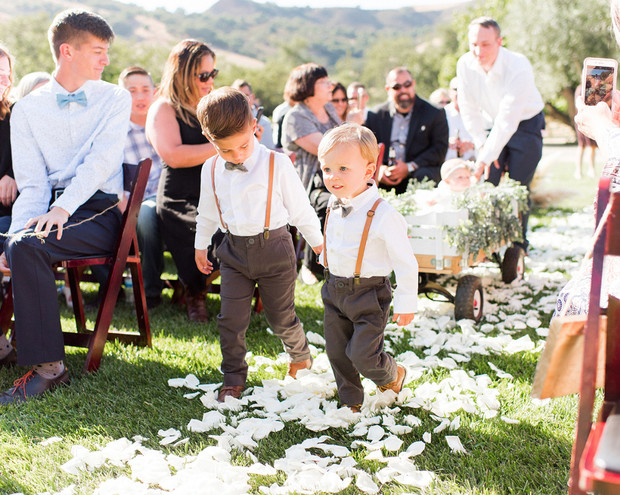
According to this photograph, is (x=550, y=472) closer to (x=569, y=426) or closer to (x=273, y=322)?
(x=569, y=426)

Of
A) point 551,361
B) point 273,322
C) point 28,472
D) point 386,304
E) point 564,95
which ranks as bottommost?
point 28,472

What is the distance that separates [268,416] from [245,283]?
0.78 metres

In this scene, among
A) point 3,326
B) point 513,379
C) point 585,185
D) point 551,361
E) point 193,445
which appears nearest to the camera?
point 551,361

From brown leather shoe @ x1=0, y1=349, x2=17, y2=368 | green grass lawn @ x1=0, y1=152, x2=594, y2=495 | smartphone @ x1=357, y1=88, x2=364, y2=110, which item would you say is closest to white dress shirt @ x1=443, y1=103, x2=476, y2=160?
smartphone @ x1=357, y1=88, x2=364, y2=110

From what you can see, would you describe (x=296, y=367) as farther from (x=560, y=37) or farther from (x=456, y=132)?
(x=560, y=37)

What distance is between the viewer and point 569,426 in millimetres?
3057

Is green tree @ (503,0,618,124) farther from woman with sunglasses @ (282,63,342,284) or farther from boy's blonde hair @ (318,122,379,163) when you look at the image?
boy's blonde hair @ (318,122,379,163)

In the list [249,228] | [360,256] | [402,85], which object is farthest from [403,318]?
[402,85]

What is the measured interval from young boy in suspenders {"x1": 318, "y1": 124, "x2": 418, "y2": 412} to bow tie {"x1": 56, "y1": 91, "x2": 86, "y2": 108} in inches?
73.3

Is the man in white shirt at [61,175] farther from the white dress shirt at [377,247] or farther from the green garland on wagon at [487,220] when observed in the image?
the green garland on wagon at [487,220]

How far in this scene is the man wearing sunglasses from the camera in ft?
21.8

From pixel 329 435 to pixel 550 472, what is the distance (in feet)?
3.45

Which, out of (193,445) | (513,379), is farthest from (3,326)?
(513,379)

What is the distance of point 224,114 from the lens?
3164 mm
